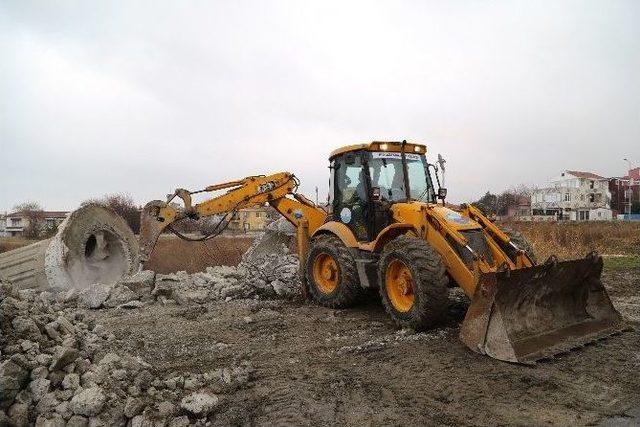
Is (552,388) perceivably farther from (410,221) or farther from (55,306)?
(55,306)

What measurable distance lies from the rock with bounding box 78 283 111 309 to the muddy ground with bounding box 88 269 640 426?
1.18 metres

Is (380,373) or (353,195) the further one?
(353,195)

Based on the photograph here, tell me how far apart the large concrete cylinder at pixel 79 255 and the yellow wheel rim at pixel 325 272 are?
3.76m

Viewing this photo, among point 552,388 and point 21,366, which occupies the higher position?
point 21,366

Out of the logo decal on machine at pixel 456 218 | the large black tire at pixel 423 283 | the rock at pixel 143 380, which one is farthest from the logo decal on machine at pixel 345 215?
the rock at pixel 143 380

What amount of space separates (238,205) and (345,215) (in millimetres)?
2218

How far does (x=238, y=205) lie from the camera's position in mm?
8992

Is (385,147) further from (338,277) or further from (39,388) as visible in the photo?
(39,388)

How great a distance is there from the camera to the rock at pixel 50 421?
3.84 meters

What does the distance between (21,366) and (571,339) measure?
217 inches

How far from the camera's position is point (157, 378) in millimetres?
4645

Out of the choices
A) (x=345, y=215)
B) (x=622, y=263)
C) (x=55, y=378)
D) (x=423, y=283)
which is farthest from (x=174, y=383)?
(x=622, y=263)

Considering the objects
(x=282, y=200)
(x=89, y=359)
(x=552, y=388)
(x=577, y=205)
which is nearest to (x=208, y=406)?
(x=89, y=359)

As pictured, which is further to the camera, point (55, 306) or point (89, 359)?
point (55, 306)
